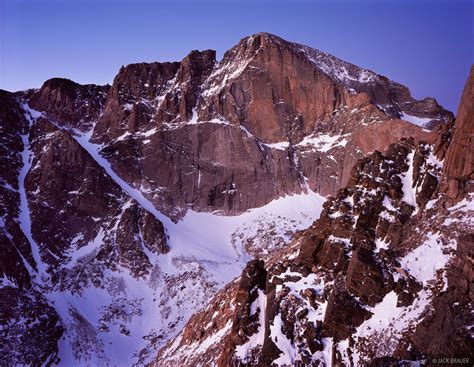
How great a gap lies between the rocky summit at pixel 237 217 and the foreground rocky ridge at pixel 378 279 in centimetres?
17

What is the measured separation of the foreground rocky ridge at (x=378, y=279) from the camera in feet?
130

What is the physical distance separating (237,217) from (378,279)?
92.4 meters

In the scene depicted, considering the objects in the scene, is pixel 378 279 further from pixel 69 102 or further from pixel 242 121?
pixel 69 102

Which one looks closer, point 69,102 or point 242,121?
point 242,121

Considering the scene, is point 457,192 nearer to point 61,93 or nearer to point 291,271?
point 291,271

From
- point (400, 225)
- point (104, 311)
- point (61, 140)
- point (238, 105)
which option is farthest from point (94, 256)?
point (400, 225)

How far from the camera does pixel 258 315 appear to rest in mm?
53031

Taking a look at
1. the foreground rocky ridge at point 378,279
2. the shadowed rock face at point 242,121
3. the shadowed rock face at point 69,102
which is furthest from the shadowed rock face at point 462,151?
the shadowed rock face at point 69,102

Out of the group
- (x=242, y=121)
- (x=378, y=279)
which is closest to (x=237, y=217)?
(x=242, y=121)

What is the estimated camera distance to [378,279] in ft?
148

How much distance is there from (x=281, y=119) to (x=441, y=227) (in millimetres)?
107888

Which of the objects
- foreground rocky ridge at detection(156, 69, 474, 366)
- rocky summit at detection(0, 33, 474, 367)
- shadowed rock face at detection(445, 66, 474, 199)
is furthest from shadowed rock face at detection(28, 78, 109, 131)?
shadowed rock face at detection(445, 66, 474, 199)

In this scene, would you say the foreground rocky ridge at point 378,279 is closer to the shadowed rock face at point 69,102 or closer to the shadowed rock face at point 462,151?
the shadowed rock face at point 462,151

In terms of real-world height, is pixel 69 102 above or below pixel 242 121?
above
